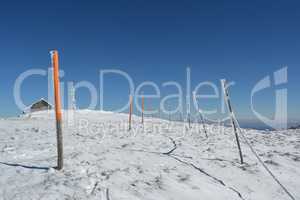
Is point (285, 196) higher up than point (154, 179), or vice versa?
point (154, 179)

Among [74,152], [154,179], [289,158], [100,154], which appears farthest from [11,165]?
[289,158]

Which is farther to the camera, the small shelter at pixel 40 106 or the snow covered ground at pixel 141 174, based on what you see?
the small shelter at pixel 40 106

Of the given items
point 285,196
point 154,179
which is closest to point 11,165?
point 154,179

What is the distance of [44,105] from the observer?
109ft

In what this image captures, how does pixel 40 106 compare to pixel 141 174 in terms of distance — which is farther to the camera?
pixel 40 106

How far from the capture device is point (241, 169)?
5.32 m

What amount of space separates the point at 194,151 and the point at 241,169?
169cm

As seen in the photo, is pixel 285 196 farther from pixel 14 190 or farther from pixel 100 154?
pixel 14 190

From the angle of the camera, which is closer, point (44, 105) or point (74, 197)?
point (74, 197)

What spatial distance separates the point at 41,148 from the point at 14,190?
3.15m

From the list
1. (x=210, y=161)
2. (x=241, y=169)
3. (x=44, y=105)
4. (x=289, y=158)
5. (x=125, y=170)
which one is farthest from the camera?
(x=44, y=105)

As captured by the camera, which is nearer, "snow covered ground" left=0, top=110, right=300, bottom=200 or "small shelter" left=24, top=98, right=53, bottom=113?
"snow covered ground" left=0, top=110, right=300, bottom=200

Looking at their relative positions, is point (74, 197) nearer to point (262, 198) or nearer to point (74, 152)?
point (74, 152)

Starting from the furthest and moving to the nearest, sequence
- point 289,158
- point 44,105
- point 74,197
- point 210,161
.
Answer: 1. point 44,105
2. point 289,158
3. point 210,161
4. point 74,197
